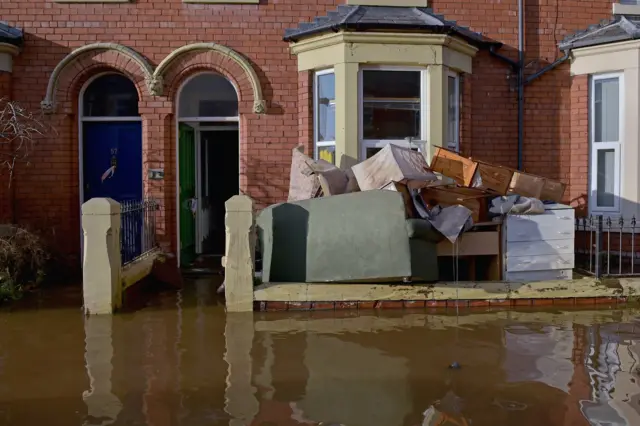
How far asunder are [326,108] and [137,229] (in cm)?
305

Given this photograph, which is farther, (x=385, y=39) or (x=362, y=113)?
(x=362, y=113)

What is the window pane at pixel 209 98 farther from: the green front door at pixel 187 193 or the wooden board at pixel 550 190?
the wooden board at pixel 550 190

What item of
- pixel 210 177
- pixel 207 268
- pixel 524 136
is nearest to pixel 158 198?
pixel 207 268

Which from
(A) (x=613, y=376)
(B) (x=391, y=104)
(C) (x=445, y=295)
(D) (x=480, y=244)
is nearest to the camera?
(A) (x=613, y=376)

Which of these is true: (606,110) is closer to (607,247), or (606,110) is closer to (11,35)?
(607,247)

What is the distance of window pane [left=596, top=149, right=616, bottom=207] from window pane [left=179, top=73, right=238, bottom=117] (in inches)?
209

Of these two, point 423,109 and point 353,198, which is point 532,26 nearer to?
point 423,109

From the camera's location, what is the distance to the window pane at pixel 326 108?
32.0 ft

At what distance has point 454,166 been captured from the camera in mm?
8555

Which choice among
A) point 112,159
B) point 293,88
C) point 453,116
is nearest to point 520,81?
point 453,116

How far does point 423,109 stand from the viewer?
9.57m

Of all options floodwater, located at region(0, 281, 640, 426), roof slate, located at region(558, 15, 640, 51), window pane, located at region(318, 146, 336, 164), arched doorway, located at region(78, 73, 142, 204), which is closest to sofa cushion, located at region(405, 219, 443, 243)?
floodwater, located at region(0, 281, 640, 426)

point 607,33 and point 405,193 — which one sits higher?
point 607,33

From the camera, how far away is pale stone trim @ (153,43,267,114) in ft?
32.3
